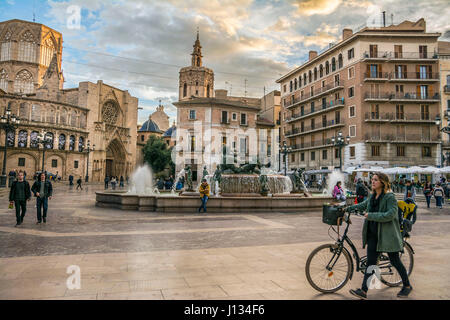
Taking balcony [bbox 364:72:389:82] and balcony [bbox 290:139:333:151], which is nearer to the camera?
balcony [bbox 364:72:389:82]

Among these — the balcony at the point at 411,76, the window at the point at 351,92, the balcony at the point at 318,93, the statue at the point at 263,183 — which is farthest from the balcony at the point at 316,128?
the statue at the point at 263,183

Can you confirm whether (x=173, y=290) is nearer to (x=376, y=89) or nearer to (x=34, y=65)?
(x=376, y=89)

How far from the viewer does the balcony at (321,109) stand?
3787cm

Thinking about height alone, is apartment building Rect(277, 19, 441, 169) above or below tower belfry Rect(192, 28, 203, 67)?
below

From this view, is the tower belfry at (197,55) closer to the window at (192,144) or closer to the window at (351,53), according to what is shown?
the window at (192,144)

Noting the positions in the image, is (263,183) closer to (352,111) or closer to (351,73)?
(352,111)

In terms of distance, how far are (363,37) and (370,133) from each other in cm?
1132

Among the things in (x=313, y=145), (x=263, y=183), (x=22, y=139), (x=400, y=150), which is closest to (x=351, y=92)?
(x=400, y=150)

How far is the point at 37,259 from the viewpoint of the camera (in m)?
4.99

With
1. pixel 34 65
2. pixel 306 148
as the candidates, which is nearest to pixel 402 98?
pixel 306 148

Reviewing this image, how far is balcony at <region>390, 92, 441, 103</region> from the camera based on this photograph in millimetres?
35062

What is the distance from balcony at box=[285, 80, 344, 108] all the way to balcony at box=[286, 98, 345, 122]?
1.51m

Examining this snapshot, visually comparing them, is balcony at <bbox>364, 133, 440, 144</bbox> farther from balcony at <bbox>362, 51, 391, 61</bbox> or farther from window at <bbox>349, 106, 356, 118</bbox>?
balcony at <bbox>362, 51, 391, 61</bbox>

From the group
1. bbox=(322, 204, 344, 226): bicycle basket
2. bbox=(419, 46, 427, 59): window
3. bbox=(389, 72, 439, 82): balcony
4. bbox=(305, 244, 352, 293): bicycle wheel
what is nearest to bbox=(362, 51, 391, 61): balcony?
bbox=(389, 72, 439, 82): balcony
